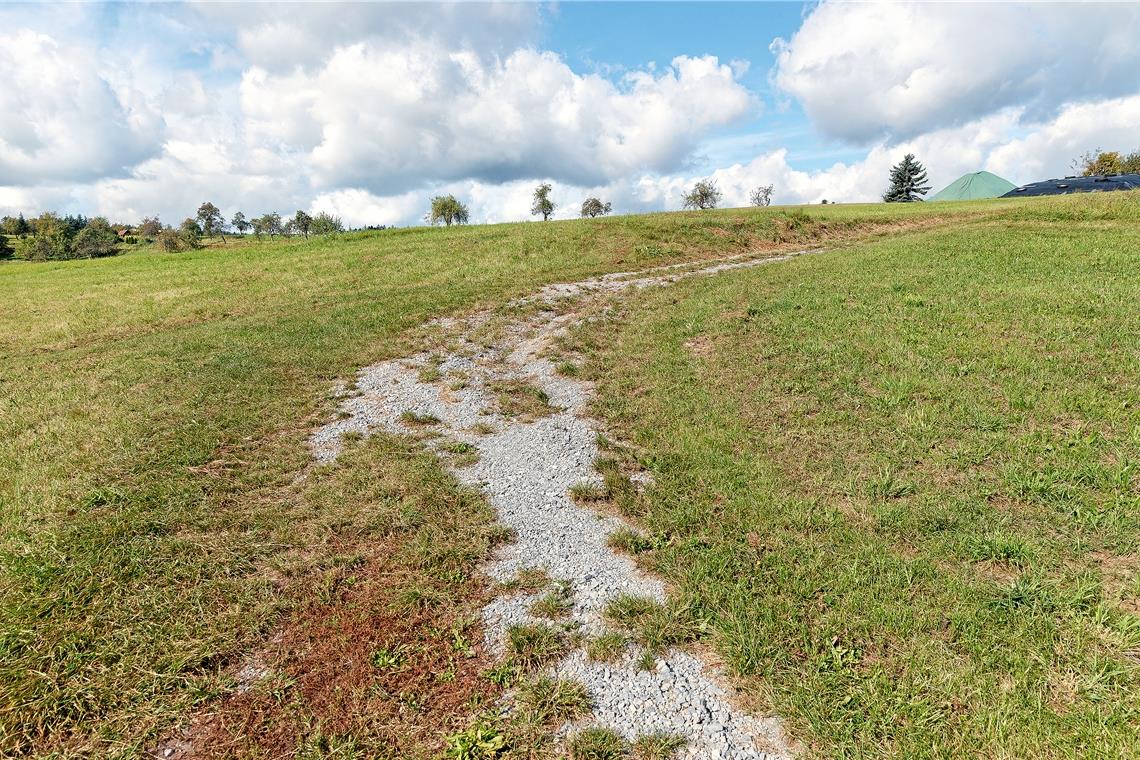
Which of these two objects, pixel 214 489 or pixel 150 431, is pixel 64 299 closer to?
pixel 150 431

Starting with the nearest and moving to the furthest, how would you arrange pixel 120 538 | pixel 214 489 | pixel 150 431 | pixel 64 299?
pixel 120 538, pixel 214 489, pixel 150 431, pixel 64 299

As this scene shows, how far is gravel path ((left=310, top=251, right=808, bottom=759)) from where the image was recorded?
12.5 ft

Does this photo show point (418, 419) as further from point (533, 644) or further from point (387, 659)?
point (533, 644)

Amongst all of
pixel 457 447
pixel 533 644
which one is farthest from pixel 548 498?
pixel 533 644

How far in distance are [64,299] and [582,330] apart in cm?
2752

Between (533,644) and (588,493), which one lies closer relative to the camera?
(533,644)

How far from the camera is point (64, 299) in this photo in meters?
24.7

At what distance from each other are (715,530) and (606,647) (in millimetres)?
2112

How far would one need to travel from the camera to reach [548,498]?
6.80m

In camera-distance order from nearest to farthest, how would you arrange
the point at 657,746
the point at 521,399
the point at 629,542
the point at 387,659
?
the point at 657,746 → the point at 387,659 → the point at 629,542 → the point at 521,399

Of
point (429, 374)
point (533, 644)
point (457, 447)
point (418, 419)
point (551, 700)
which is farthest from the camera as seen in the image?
point (429, 374)

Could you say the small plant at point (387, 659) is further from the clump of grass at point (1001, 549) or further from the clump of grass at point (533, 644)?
the clump of grass at point (1001, 549)

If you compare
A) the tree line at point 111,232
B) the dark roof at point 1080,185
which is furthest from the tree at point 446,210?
the dark roof at point 1080,185

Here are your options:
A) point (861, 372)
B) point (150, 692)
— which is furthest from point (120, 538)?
point (861, 372)
